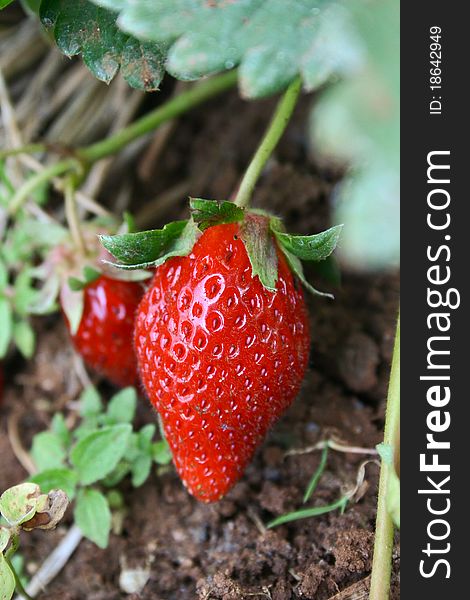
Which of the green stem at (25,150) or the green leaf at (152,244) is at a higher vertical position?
the green stem at (25,150)

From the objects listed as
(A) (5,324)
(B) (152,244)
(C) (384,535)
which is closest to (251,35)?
A: (B) (152,244)

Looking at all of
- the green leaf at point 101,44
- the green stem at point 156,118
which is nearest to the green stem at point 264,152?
→ the green leaf at point 101,44

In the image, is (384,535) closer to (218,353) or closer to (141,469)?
(218,353)

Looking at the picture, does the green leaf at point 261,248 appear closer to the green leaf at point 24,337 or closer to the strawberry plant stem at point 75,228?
the strawberry plant stem at point 75,228

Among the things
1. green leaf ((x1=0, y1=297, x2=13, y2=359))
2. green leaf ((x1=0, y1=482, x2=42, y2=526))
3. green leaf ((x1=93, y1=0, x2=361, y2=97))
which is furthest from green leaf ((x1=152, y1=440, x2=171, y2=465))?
green leaf ((x1=93, y1=0, x2=361, y2=97))

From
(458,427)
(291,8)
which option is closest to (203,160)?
(291,8)

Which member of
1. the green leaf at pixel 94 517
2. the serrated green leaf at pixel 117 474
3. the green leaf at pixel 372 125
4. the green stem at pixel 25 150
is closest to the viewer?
the green leaf at pixel 372 125
